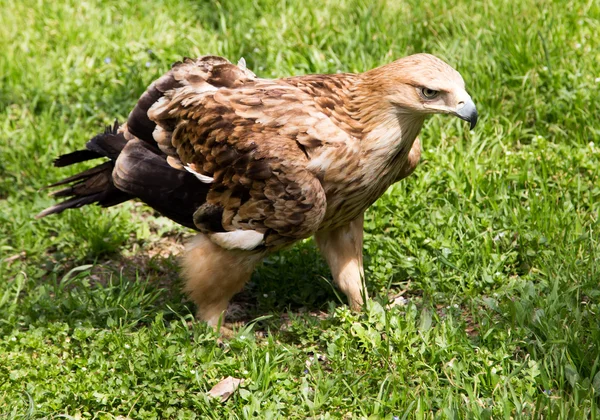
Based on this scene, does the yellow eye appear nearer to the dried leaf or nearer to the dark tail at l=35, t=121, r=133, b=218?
the dried leaf

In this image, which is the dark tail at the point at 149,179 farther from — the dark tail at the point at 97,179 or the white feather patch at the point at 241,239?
the white feather patch at the point at 241,239

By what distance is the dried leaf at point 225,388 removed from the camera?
4363mm

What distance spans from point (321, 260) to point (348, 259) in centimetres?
58

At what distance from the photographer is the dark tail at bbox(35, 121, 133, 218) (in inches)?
203

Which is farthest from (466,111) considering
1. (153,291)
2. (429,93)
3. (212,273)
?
(153,291)

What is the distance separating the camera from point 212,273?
4.86 m

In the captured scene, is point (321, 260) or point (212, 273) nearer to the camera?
point (212, 273)

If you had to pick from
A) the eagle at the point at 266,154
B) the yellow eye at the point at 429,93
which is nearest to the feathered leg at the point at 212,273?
the eagle at the point at 266,154

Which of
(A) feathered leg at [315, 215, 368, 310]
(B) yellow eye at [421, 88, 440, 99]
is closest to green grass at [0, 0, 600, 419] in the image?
(A) feathered leg at [315, 215, 368, 310]

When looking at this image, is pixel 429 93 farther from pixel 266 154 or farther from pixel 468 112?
pixel 266 154

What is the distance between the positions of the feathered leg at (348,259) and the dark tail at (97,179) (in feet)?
4.11

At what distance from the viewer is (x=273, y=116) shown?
4605 millimetres

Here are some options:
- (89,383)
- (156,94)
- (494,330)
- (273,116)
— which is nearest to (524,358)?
(494,330)

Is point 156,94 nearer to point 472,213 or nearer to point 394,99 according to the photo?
point 394,99
